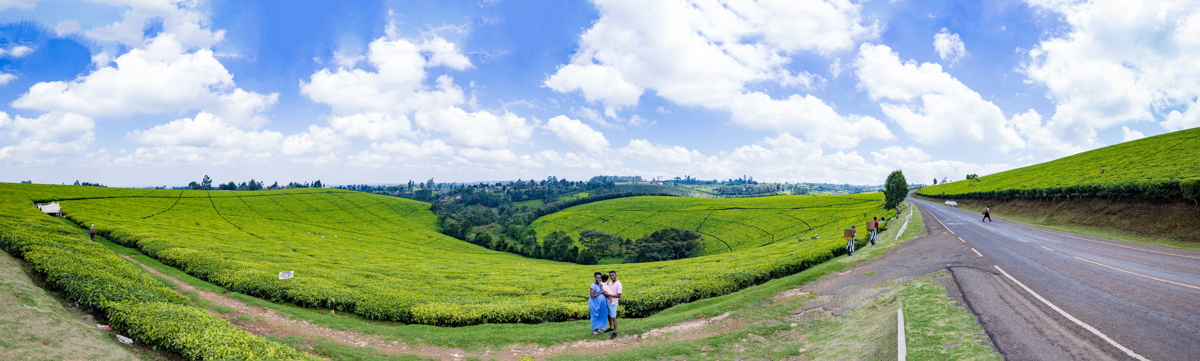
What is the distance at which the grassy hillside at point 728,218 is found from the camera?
7965 centimetres

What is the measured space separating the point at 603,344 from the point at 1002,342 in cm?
1060

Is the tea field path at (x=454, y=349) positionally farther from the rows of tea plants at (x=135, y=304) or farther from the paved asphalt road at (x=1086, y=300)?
the paved asphalt road at (x=1086, y=300)

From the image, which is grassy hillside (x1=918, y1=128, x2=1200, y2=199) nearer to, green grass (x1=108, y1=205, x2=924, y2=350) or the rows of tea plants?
green grass (x1=108, y1=205, x2=924, y2=350)

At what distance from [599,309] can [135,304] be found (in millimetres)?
15706

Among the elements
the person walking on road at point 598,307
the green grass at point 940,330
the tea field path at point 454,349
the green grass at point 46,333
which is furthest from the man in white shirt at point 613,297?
the green grass at point 46,333

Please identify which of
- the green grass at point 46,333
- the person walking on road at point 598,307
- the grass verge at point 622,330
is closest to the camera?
the green grass at point 46,333

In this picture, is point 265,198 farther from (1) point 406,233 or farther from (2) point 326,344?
(2) point 326,344

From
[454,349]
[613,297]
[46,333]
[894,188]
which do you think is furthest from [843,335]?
[894,188]

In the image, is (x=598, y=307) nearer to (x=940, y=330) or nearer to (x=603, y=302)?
(x=603, y=302)

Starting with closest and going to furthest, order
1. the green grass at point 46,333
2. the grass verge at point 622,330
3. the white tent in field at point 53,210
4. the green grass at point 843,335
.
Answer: the green grass at point 46,333 → the green grass at point 843,335 → the grass verge at point 622,330 → the white tent in field at point 53,210

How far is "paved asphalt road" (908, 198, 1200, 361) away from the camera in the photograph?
28.4 feet

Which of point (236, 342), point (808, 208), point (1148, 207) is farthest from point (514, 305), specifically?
point (808, 208)

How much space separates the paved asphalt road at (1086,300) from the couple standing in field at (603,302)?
33.5 ft

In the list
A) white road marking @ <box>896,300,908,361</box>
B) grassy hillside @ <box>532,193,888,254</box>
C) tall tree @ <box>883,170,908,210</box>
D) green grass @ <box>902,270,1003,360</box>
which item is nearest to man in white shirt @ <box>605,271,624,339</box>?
white road marking @ <box>896,300,908,361</box>
